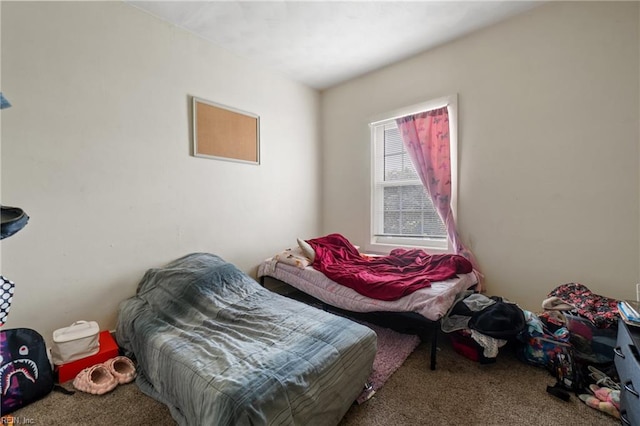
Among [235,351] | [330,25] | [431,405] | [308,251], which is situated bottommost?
[431,405]

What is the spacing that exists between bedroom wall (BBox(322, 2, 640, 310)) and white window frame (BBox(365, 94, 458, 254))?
0.07 meters

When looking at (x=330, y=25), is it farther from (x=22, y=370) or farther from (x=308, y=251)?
(x=22, y=370)

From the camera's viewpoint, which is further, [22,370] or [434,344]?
[434,344]

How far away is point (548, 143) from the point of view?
2.28 meters

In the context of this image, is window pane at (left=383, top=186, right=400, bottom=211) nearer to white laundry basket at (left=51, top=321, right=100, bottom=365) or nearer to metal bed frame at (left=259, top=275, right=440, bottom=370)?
metal bed frame at (left=259, top=275, right=440, bottom=370)

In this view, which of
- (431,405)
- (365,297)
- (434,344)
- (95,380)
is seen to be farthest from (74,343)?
(434,344)

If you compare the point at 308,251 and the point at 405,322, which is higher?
the point at 308,251

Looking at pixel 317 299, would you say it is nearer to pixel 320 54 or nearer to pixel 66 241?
pixel 66 241

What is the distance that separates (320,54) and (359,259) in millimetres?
2267

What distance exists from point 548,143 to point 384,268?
175cm

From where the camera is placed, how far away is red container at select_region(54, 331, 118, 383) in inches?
66.7

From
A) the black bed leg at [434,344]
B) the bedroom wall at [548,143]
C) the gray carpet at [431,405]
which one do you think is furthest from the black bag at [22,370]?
the bedroom wall at [548,143]

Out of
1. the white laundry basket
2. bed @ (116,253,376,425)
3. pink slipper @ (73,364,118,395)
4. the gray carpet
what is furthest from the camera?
the white laundry basket

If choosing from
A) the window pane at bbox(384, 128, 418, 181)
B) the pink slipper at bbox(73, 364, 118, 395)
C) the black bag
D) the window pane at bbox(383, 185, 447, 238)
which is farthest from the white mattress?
the black bag
